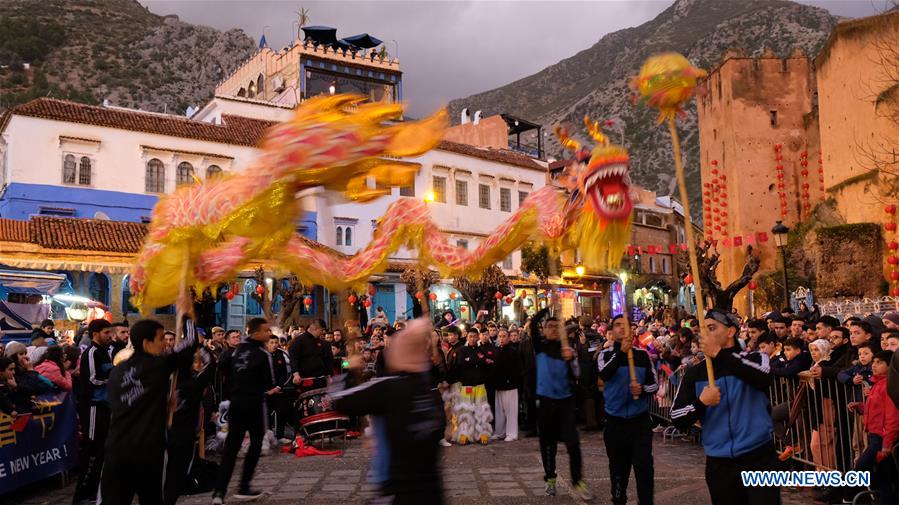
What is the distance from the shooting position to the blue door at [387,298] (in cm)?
3409

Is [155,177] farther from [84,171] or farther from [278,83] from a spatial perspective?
[278,83]

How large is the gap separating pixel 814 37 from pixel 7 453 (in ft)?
334

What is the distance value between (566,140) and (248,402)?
4.25 meters

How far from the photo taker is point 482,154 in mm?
39812

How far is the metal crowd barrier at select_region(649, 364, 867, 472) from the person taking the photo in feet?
23.7

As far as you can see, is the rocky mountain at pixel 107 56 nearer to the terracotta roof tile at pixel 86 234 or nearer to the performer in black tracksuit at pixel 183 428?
the terracotta roof tile at pixel 86 234

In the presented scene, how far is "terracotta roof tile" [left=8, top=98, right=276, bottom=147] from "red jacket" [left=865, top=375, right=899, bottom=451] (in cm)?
2300

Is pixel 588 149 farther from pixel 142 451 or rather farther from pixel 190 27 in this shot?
pixel 190 27

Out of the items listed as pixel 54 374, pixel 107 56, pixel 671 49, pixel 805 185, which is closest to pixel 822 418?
pixel 54 374

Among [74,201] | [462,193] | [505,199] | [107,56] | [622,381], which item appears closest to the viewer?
[622,381]

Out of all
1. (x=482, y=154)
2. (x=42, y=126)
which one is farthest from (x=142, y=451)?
(x=482, y=154)

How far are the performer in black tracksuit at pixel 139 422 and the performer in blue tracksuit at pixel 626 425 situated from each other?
377 cm

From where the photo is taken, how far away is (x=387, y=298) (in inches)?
1356

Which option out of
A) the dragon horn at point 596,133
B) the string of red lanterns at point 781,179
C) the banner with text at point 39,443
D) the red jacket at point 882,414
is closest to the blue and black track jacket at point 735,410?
the red jacket at point 882,414
